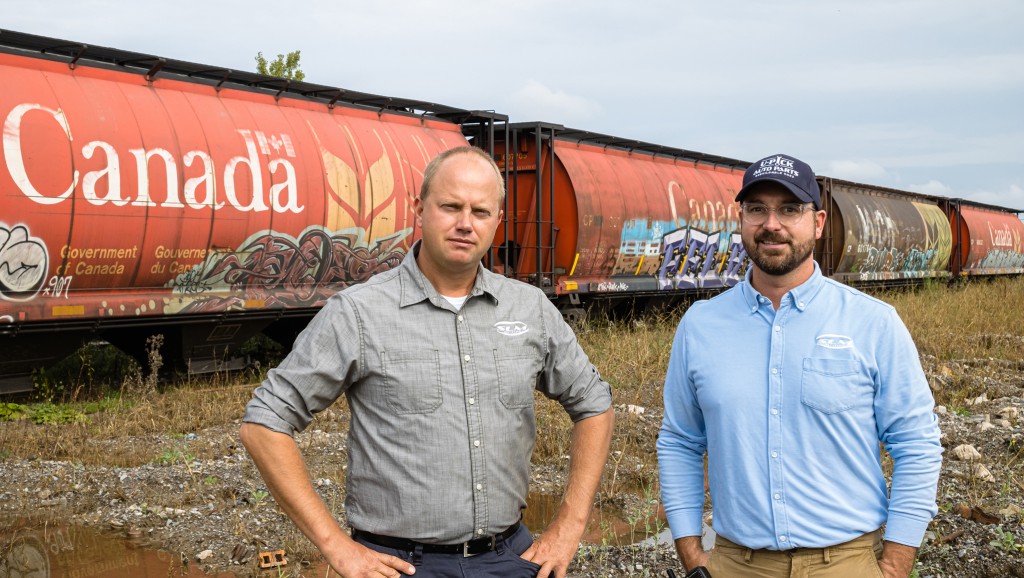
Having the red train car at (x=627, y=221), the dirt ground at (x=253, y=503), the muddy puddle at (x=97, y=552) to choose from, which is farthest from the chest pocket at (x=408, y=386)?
the red train car at (x=627, y=221)

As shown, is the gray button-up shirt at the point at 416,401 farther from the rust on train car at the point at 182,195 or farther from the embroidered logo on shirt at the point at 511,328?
the rust on train car at the point at 182,195

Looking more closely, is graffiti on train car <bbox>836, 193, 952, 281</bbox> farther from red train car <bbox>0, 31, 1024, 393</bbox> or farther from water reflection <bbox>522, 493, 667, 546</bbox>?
water reflection <bbox>522, 493, 667, 546</bbox>

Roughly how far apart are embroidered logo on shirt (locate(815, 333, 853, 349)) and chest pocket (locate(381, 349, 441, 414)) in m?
1.10

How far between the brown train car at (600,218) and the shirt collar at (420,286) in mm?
10919

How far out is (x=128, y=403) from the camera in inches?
355

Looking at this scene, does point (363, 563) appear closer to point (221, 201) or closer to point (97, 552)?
point (97, 552)

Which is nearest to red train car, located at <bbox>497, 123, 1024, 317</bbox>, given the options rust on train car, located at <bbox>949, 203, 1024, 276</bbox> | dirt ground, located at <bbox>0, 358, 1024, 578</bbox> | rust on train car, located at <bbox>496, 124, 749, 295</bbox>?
rust on train car, located at <bbox>496, 124, 749, 295</bbox>

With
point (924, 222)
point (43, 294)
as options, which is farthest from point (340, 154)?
point (924, 222)

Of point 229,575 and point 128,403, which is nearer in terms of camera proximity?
point 229,575

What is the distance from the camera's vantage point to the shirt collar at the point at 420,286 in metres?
2.54

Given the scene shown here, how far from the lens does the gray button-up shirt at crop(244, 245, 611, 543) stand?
2422mm

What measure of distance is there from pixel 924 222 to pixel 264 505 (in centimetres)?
2678

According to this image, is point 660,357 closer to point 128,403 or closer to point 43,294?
point 128,403

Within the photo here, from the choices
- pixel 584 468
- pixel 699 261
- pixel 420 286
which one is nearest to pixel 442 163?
pixel 420 286
